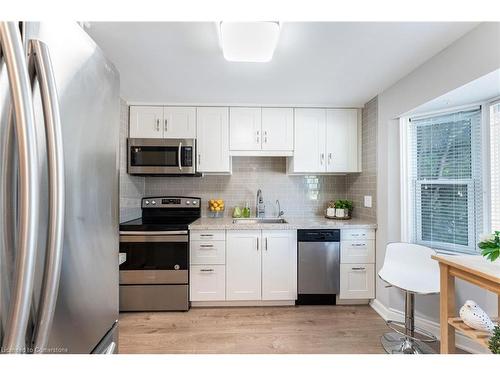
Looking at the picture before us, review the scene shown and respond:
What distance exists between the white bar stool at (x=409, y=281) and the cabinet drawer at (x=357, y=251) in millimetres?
389

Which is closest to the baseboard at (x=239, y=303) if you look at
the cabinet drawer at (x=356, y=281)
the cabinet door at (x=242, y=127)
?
the cabinet drawer at (x=356, y=281)

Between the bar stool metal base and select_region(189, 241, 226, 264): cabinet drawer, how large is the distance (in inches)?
62.2

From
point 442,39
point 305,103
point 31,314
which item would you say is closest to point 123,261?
point 31,314

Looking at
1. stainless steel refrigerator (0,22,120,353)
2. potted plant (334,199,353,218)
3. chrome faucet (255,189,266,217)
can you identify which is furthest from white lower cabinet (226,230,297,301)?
stainless steel refrigerator (0,22,120,353)

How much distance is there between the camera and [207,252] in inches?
105

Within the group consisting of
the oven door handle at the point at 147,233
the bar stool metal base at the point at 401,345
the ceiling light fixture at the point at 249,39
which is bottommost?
the bar stool metal base at the point at 401,345

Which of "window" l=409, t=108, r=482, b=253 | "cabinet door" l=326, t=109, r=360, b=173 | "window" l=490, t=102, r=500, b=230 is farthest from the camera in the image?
"cabinet door" l=326, t=109, r=360, b=173

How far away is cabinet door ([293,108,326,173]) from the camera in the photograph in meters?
3.03

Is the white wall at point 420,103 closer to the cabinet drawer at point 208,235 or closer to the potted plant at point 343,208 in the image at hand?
the potted plant at point 343,208

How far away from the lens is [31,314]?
52cm

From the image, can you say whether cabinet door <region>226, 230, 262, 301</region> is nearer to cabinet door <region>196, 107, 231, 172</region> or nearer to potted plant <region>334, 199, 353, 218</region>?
cabinet door <region>196, 107, 231, 172</region>

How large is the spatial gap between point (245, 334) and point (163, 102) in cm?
253

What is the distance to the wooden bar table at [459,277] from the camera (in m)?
1.32

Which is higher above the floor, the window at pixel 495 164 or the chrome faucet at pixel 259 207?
the window at pixel 495 164
